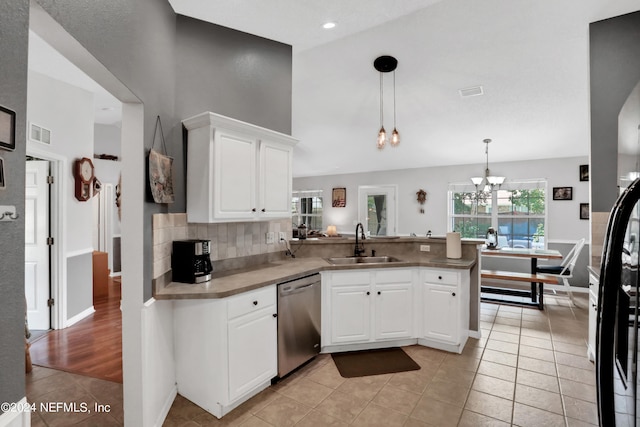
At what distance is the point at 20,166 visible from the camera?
0.98 m

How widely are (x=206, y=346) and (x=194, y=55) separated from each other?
2.39 meters

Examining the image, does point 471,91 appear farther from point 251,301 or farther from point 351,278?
point 251,301

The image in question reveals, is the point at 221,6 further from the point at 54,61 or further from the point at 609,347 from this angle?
the point at 609,347

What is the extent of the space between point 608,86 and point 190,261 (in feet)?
13.8

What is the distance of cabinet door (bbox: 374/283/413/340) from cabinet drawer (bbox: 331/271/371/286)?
165mm

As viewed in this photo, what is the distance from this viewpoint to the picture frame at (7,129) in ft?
2.92

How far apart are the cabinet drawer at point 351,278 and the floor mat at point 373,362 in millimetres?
699

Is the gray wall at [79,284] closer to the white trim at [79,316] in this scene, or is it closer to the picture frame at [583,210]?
the white trim at [79,316]

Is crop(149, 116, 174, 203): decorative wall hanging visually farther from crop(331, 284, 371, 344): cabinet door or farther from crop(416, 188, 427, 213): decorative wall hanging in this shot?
crop(416, 188, 427, 213): decorative wall hanging

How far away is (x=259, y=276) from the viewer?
8.46 feet

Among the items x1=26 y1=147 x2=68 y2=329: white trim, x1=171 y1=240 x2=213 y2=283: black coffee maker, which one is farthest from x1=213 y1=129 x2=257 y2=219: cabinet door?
x1=26 y1=147 x2=68 y2=329: white trim

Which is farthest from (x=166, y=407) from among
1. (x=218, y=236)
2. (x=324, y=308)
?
(x=324, y=308)

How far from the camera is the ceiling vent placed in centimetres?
431

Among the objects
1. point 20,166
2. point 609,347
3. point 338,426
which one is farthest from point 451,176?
point 20,166
